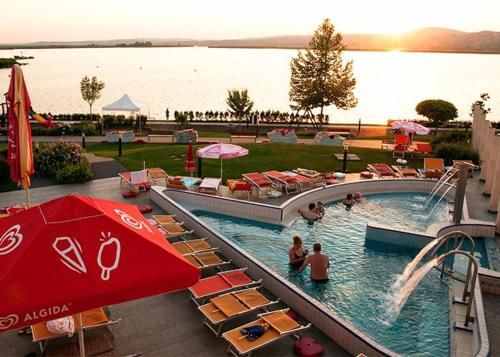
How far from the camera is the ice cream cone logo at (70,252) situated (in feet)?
17.2

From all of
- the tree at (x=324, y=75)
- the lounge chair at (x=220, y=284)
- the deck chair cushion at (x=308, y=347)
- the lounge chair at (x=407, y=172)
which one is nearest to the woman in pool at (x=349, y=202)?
the lounge chair at (x=407, y=172)

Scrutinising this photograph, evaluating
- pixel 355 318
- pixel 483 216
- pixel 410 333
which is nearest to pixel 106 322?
pixel 355 318

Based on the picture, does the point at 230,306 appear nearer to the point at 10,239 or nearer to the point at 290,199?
the point at 10,239

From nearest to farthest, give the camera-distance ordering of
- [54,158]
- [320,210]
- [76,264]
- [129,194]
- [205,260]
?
[76,264]
[205,260]
[320,210]
[129,194]
[54,158]

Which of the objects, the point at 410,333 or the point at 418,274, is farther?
the point at 418,274

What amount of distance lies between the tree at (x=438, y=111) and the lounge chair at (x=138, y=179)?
26603 mm

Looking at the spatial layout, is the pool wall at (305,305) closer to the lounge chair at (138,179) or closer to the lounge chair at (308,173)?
the lounge chair at (138,179)

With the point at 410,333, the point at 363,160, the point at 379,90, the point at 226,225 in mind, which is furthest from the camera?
the point at 379,90

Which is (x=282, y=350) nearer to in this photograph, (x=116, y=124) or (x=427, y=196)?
(x=427, y=196)

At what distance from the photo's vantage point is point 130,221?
624cm

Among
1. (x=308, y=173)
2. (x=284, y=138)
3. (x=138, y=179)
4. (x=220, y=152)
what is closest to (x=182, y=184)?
(x=138, y=179)

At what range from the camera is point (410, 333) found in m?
9.41

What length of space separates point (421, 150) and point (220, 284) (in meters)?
17.3

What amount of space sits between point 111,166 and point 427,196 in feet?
45.7
